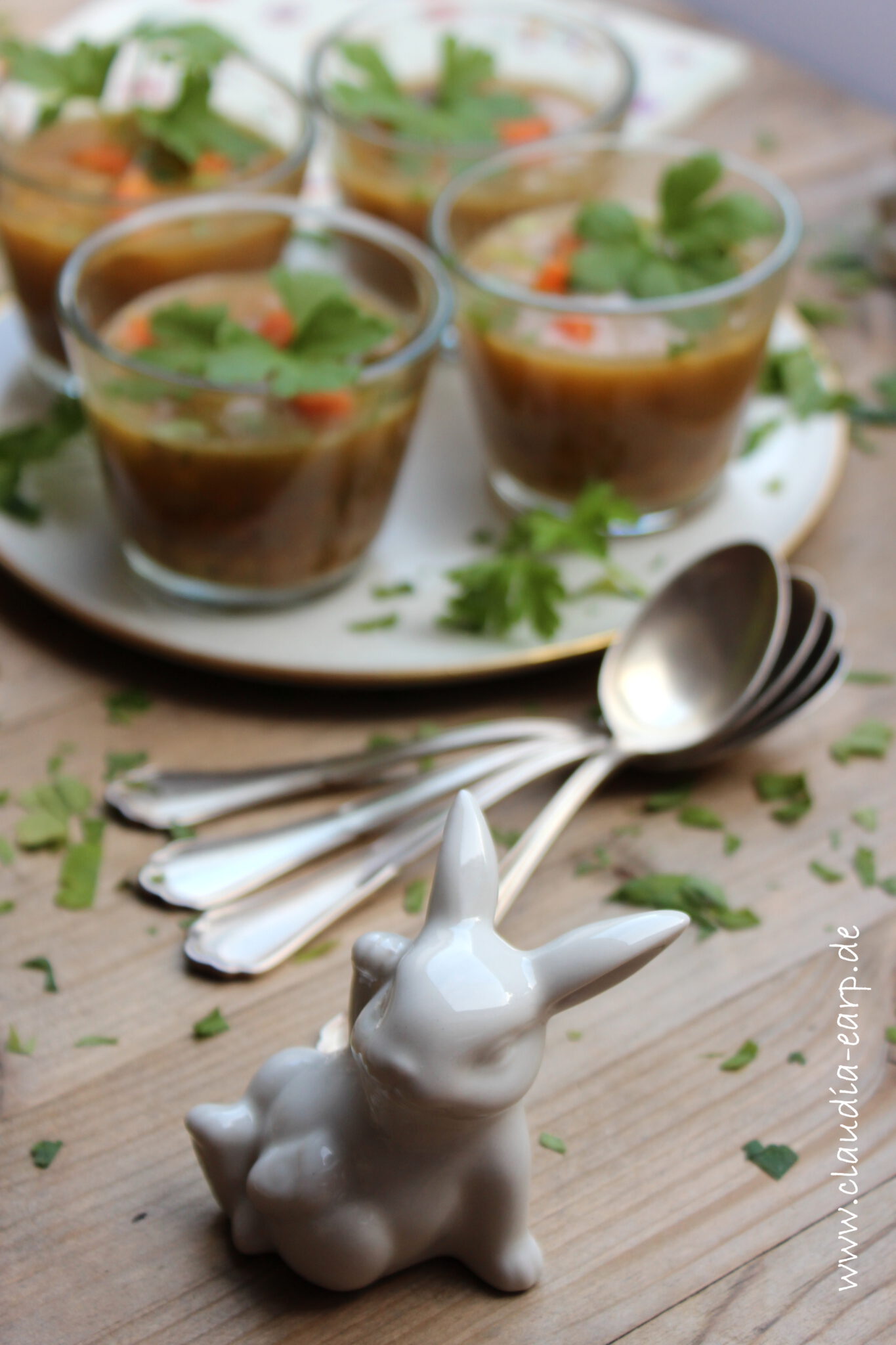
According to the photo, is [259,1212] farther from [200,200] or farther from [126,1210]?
[200,200]

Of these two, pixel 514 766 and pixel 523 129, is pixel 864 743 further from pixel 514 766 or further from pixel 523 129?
pixel 523 129

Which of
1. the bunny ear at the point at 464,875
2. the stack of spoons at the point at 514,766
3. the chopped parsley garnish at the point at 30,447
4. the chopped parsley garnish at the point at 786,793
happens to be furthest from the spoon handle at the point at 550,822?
the chopped parsley garnish at the point at 30,447

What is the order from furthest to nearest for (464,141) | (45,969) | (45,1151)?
(464,141) < (45,969) < (45,1151)

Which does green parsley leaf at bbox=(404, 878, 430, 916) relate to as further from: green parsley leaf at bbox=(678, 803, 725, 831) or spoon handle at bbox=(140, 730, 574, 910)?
green parsley leaf at bbox=(678, 803, 725, 831)

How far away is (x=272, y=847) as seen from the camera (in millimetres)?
974

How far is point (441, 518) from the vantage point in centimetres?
132

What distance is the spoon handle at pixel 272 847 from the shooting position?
0.95 metres

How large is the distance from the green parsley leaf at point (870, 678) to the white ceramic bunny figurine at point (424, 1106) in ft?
1.86

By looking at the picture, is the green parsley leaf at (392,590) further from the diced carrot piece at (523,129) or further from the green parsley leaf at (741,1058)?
the diced carrot piece at (523,129)

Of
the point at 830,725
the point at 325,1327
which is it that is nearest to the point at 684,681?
the point at 830,725

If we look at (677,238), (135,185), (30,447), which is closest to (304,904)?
(30,447)

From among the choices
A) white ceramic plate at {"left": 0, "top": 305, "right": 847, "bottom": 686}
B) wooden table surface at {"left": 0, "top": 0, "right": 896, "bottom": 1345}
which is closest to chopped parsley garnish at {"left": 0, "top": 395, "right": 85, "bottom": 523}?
white ceramic plate at {"left": 0, "top": 305, "right": 847, "bottom": 686}

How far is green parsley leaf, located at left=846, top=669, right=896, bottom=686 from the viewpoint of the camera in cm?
116

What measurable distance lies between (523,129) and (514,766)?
897mm
